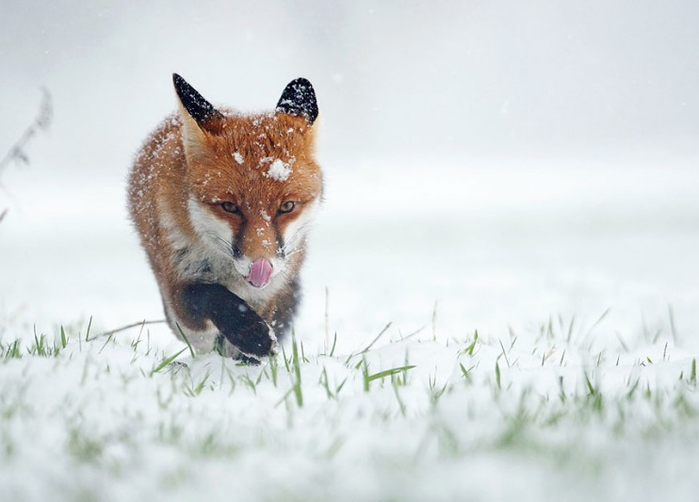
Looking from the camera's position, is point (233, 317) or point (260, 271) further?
point (233, 317)

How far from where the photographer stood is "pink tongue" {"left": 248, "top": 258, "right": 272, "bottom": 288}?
2779mm

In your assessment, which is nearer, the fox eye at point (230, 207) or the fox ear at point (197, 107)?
the fox eye at point (230, 207)

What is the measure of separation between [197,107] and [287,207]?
0.74 metres

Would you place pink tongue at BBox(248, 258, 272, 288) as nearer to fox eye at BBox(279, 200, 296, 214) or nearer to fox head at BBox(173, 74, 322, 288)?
fox head at BBox(173, 74, 322, 288)

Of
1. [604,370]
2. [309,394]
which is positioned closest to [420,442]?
[309,394]

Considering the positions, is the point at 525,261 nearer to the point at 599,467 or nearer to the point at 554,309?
the point at 554,309

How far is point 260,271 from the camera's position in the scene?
2.78 m

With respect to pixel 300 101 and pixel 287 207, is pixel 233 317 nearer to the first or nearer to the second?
pixel 287 207

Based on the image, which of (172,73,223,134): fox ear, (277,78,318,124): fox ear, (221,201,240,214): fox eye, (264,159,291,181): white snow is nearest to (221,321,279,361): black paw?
(221,201,240,214): fox eye

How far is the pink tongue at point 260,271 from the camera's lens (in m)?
2.78

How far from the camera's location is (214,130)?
326 cm

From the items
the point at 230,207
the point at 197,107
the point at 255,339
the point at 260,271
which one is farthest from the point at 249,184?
the point at 255,339

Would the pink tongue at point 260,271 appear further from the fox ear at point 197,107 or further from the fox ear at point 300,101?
the fox ear at point 300,101

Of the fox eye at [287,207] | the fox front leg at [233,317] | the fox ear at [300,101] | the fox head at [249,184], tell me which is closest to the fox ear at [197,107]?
the fox head at [249,184]
